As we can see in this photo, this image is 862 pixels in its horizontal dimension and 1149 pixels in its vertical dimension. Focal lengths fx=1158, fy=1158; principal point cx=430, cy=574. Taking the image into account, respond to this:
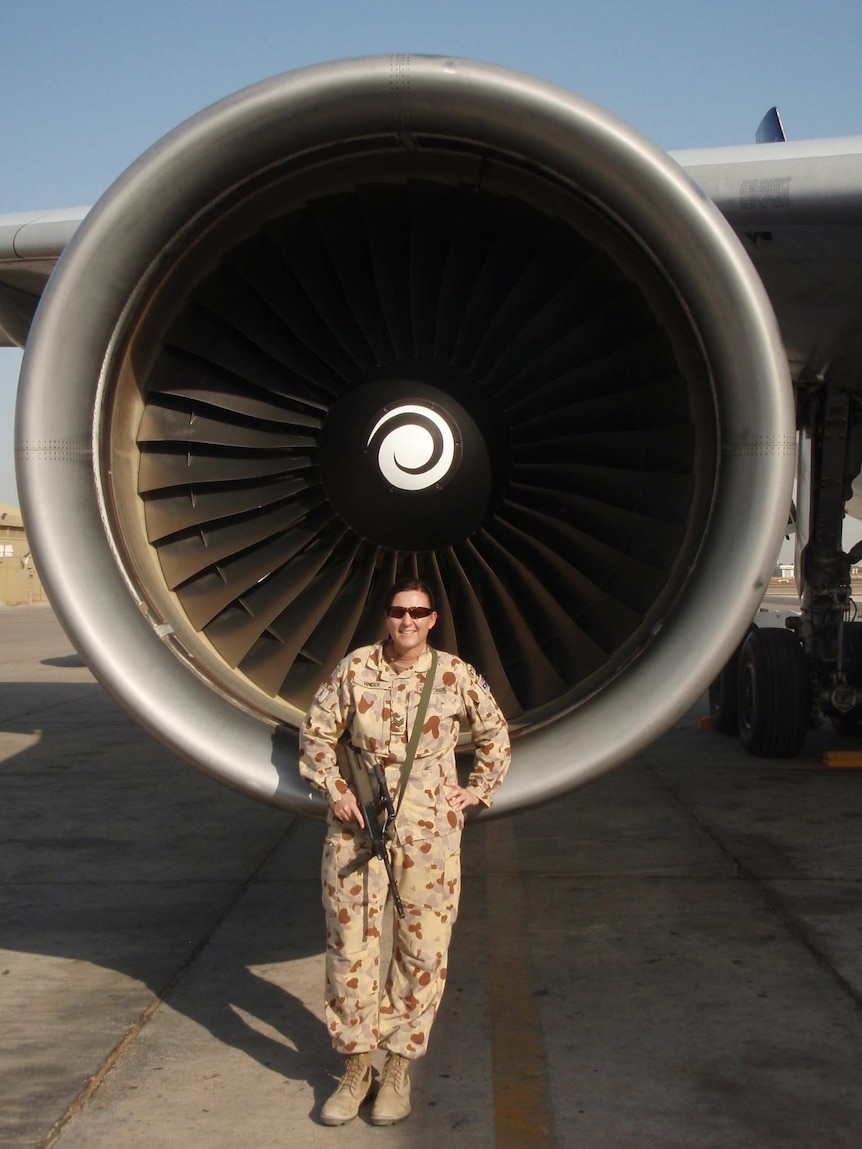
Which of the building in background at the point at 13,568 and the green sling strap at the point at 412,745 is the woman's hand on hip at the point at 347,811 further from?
the building in background at the point at 13,568

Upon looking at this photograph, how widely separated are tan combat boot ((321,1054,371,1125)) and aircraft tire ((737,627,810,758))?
4822 millimetres

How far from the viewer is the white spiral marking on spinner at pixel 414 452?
3.23 meters

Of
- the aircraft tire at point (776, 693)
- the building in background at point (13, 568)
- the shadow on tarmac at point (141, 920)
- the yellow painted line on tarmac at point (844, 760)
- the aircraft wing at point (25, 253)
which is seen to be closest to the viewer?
the shadow on tarmac at point (141, 920)

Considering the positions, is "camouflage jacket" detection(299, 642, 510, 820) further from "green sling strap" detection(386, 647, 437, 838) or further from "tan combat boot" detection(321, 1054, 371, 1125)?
"tan combat boot" detection(321, 1054, 371, 1125)

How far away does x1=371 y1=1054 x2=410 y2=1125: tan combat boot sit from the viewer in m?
2.69

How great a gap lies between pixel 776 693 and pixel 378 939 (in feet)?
16.2

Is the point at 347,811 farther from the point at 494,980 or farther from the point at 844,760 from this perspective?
the point at 844,760

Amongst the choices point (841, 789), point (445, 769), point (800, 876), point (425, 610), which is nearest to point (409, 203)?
point (425, 610)

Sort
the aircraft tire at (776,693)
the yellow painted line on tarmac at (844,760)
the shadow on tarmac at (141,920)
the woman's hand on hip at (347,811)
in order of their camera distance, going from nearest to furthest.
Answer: the woman's hand on hip at (347,811) < the shadow on tarmac at (141,920) < the aircraft tire at (776,693) < the yellow painted line on tarmac at (844,760)

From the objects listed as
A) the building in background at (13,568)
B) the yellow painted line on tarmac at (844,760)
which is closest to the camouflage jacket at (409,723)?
the yellow painted line on tarmac at (844,760)

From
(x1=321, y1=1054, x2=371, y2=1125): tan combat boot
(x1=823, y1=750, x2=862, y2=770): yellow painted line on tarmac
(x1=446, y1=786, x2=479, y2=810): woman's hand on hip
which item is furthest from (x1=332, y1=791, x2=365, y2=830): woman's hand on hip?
(x1=823, y1=750, x2=862, y2=770): yellow painted line on tarmac

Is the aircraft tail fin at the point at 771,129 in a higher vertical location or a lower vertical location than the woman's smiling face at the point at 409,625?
higher

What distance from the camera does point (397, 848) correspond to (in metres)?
2.86

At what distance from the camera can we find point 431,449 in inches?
128
